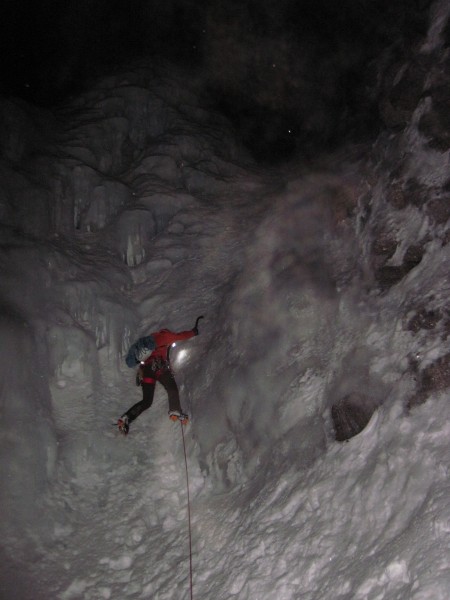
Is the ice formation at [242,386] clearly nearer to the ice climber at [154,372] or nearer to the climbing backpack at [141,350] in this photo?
the ice climber at [154,372]

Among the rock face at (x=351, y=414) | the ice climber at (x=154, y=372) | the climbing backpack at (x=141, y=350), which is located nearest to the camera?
the rock face at (x=351, y=414)

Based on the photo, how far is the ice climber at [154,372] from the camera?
25.1 feet

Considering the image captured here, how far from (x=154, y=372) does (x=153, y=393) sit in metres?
0.34

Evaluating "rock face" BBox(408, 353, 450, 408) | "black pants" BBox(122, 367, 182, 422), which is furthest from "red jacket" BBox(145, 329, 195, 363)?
"rock face" BBox(408, 353, 450, 408)

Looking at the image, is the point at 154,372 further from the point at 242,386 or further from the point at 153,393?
the point at 242,386

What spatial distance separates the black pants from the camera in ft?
25.4

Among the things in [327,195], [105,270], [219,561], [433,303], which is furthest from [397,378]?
[105,270]

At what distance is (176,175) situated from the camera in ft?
45.8

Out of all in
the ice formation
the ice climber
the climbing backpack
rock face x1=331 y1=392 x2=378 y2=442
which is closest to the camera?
the ice formation

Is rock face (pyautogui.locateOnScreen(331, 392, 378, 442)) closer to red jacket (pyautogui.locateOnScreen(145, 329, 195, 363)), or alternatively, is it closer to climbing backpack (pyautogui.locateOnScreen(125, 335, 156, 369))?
red jacket (pyautogui.locateOnScreen(145, 329, 195, 363))

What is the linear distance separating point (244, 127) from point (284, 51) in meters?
2.75

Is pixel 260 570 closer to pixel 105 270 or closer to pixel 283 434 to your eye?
pixel 283 434

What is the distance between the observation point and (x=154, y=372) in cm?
812

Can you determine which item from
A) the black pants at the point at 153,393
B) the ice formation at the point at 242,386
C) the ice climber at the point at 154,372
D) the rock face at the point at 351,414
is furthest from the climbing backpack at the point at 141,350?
the rock face at the point at 351,414
